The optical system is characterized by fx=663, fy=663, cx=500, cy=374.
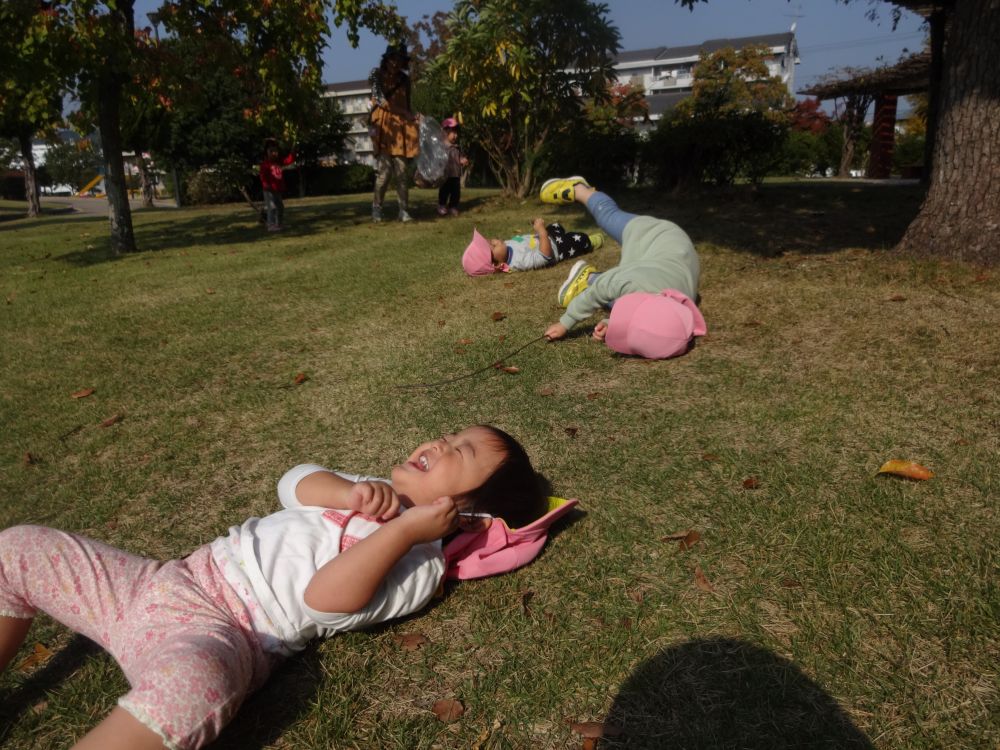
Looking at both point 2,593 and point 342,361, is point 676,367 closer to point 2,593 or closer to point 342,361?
point 342,361

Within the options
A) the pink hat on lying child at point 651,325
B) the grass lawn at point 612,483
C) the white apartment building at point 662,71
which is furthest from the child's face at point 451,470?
the white apartment building at point 662,71

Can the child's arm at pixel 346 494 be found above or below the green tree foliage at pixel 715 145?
below

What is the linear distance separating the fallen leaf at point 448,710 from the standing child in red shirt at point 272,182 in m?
12.1

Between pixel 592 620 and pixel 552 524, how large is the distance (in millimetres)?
483

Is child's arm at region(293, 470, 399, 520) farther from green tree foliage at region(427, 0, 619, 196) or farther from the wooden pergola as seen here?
the wooden pergola

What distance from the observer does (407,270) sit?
25.7 ft

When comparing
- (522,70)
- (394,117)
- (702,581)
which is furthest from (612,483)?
(522,70)

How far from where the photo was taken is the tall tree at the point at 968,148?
5273 mm

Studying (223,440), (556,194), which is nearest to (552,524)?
(223,440)

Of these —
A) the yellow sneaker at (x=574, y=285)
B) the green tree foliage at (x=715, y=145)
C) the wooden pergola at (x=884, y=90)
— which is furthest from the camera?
the wooden pergola at (x=884, y=90)

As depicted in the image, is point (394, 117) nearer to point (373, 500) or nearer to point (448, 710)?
point (373, 500)

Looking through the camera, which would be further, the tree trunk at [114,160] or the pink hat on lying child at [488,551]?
the tree trunk at [114,160]

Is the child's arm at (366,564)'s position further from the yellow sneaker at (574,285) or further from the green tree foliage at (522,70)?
the green tree foliage at (522,70)

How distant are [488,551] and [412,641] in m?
0.39
